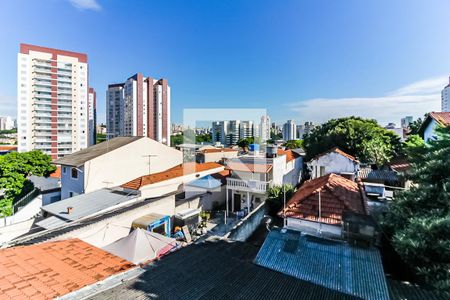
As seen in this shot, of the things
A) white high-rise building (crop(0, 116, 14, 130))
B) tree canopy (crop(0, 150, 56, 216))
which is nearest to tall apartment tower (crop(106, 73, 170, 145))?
tree canopy (crop(0, 150, 56, 216))

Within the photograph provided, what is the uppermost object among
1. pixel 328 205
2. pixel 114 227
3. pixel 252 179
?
pixel 328 205

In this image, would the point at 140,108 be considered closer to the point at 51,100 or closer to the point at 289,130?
the point at 51,100

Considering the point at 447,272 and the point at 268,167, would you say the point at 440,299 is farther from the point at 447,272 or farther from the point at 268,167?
the point at 268,167

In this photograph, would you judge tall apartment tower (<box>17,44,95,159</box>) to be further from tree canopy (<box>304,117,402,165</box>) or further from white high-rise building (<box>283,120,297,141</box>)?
white high-rise building (<box>283,120,297,141</box>)

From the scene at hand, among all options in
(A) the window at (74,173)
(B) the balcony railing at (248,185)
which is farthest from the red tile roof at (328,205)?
(A) the window at (74,173)

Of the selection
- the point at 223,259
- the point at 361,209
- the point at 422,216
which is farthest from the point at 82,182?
the point at 422,216

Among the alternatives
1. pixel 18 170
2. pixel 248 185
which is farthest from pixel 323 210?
pixel 18 170
